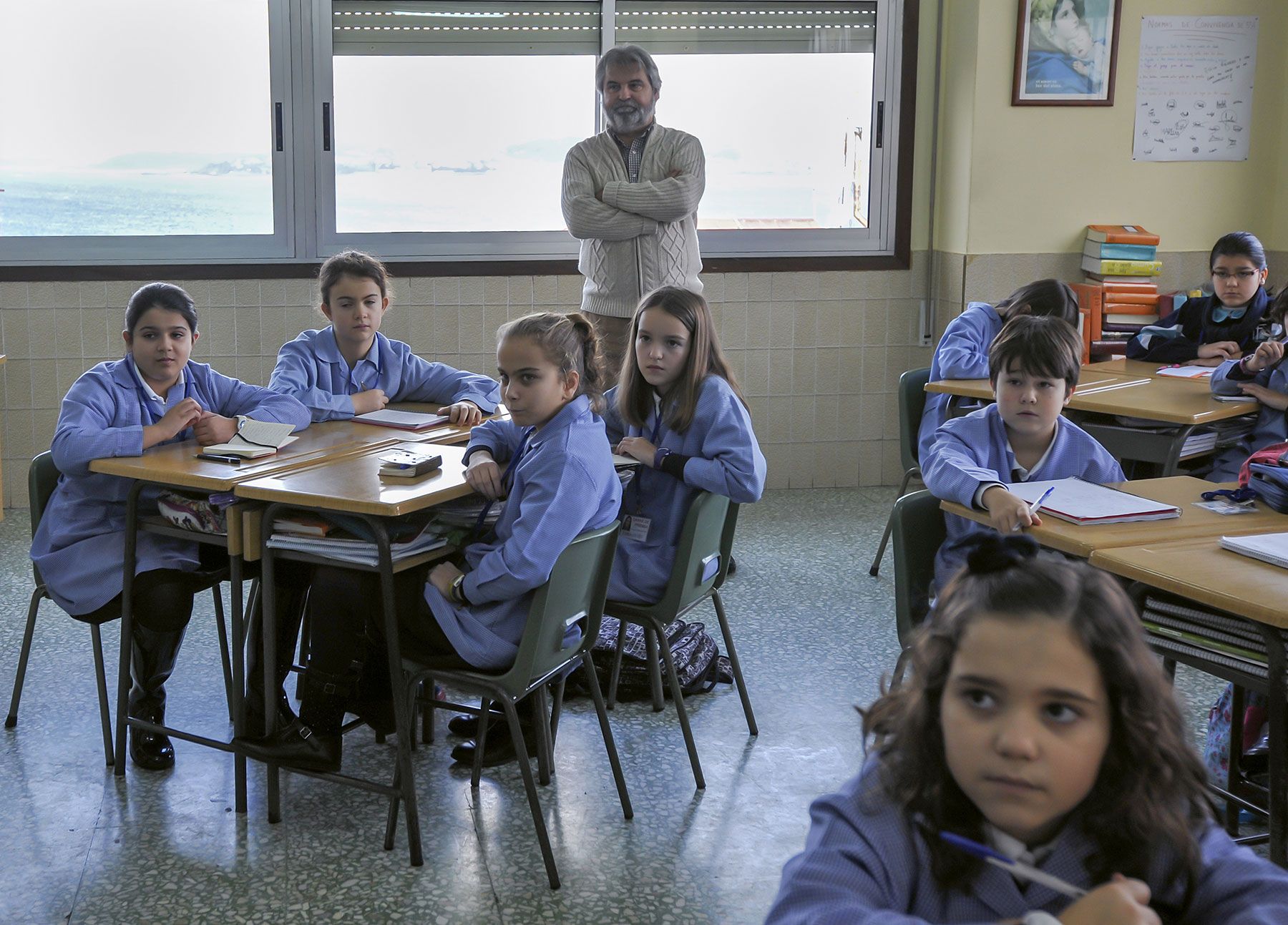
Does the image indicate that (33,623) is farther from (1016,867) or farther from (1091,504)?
(1016,867)

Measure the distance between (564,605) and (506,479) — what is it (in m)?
0.35

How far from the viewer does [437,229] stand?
5.38 meters

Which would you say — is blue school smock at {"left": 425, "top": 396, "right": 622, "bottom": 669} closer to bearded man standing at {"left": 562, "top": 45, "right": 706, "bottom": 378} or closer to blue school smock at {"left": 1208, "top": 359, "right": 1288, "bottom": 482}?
bearded man standing at {"left": 562, "top": 45, "right": 706, "bottom": 378}

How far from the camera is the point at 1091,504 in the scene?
2.35 metres

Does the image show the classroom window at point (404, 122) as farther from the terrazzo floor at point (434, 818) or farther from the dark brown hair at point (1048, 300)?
the terrazzo floor at point (434, 818)

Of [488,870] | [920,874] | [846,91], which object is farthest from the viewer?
[846,91]

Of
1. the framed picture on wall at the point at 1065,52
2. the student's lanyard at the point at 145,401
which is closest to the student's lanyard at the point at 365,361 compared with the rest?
the student's lanyard at the point at 145,401

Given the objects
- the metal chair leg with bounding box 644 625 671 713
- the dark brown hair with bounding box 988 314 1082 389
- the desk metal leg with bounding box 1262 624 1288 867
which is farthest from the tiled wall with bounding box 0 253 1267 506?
the desk metal leg with bounding box 1262 624 1288 867

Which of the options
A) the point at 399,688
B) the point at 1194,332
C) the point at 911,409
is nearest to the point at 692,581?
the point at 399,688

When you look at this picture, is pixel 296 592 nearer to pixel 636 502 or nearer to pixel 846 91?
pixel 636 502

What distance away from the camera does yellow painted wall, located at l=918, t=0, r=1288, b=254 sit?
Answer: 522 cm

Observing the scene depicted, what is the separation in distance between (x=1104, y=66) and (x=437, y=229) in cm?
284

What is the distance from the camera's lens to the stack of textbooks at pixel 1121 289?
16.7 ft

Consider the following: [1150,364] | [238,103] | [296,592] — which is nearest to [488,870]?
[296,592]
